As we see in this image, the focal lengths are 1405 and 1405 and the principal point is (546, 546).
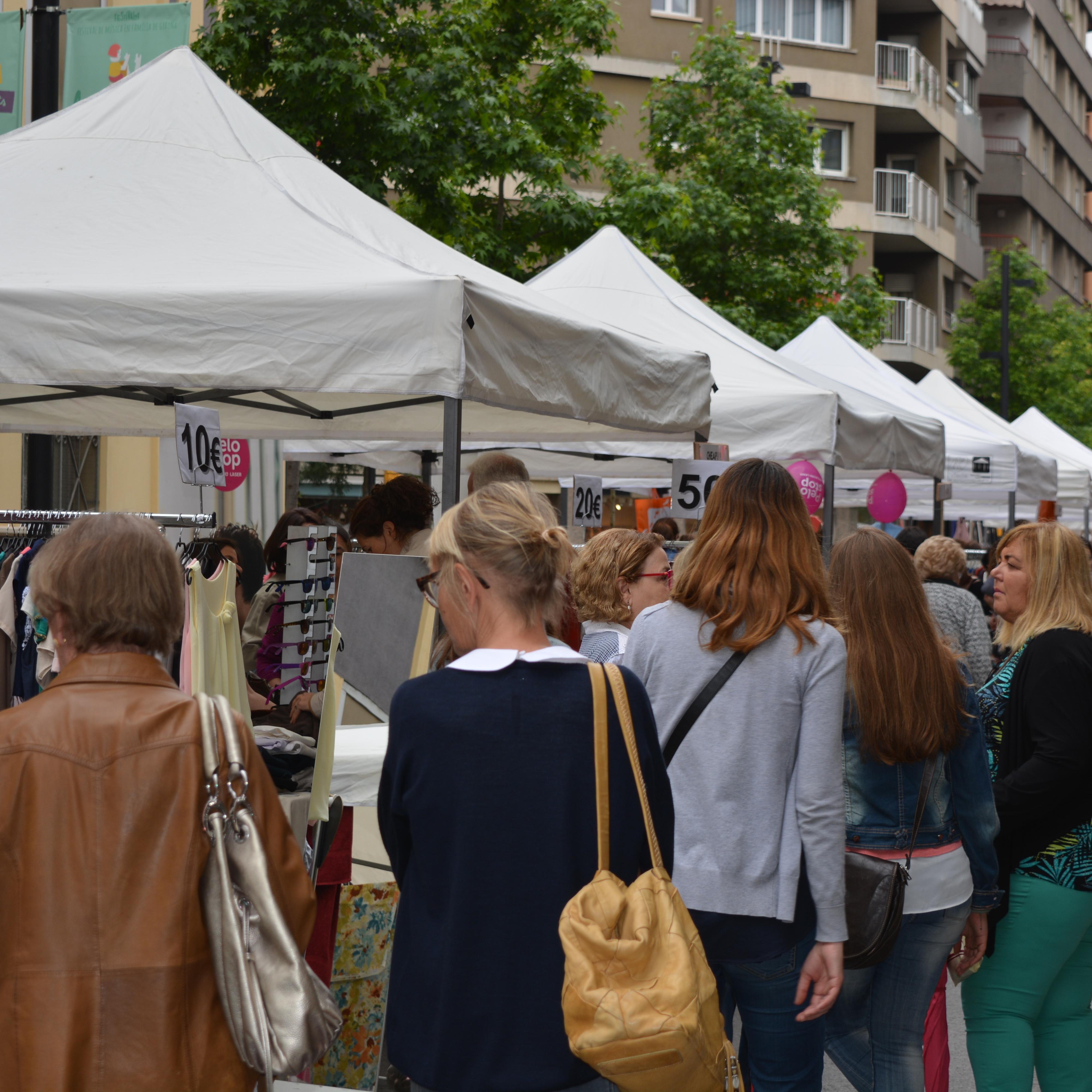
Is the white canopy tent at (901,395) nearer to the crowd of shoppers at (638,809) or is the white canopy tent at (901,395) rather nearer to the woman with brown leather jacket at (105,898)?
the crowd of shoppers at (638,809)

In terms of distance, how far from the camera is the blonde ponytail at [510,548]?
8.07ft

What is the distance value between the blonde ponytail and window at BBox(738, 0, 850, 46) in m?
33.4

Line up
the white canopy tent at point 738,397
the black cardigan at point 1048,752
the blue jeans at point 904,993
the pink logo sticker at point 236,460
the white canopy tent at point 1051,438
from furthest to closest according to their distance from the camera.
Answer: the white canopy tent at point 1051,438 < the pink logo sticker at point 236,460 < the white canopy tent at point 738,397 < the black cardigan at point 1048,752 < the blue jeans at point 904,993

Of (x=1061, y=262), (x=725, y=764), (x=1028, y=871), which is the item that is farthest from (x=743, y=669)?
(x=1061, y=262)

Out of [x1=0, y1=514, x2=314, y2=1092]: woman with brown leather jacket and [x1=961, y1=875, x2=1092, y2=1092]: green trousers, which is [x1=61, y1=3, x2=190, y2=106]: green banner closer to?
[x1=0, y1=514, x2=314, y2=1092]: woman with brown leather jacket

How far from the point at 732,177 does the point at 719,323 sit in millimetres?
12921

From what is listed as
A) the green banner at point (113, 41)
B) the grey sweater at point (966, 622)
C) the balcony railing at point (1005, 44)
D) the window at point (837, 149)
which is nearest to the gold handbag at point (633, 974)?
the grey sweater at point (966, 622)

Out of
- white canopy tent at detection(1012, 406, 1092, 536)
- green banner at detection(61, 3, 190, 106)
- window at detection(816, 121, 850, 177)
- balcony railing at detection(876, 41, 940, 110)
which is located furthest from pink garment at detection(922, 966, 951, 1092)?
balcony railing at detection(876, 41, 940, 110)

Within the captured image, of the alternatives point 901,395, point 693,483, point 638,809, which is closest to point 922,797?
point 638,809

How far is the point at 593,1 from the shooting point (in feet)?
55.7

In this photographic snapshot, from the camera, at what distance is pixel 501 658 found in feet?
7.86

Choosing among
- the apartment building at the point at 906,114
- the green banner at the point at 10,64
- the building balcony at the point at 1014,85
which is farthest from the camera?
the building balcony at the point at 1014,85

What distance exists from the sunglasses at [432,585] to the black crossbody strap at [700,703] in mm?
584

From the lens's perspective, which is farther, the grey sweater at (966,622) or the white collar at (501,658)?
the grey sweater at (966,622)
